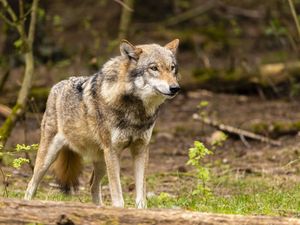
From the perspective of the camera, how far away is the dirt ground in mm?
9875

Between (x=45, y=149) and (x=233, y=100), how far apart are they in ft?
23.7

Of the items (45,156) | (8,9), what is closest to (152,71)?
(45,156)

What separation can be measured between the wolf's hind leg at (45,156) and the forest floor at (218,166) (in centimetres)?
29

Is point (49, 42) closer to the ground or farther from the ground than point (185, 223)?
farther from the ground

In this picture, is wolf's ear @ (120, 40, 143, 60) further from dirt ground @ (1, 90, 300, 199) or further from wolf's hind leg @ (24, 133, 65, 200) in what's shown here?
dirt ground @ (1, 90, 300, 199)

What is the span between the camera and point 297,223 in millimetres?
5004

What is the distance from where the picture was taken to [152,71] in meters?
6.86

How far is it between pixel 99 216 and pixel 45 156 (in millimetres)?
2986

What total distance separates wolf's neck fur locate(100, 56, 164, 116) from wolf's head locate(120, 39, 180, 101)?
0.02m

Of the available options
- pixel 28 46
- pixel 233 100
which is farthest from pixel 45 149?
pixel 233 100

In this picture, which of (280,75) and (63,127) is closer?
(63,127)

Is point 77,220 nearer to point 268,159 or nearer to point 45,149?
point 45,149

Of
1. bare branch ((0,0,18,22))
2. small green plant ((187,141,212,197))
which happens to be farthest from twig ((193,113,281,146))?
small green plant ((187,141,212,197))

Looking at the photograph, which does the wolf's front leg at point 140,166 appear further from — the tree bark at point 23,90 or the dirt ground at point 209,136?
Answer: the tree bark at point 23,90
